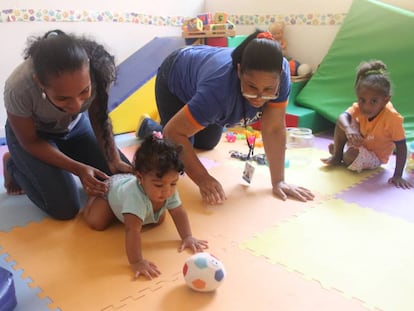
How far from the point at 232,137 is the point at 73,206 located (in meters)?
1.33

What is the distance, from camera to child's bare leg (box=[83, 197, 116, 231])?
4.58 feet

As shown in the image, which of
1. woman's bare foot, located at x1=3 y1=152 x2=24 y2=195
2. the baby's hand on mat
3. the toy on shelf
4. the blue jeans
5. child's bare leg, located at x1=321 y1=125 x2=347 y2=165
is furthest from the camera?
the toy on shelf

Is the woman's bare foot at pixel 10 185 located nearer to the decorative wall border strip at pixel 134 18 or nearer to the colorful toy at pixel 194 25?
the decorative wall border strip at pixel 134 18

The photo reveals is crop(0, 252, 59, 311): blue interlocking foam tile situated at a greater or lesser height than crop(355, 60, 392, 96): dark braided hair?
lesser

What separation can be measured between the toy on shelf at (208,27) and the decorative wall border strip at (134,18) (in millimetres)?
432

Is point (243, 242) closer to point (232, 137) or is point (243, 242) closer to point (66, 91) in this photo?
point (66, 91)

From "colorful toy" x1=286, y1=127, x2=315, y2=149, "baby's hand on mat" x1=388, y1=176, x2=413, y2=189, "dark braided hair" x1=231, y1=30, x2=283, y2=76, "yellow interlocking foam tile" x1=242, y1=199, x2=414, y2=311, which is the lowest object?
"colorful toy" x1=286, y1=127, x2=315, y2=149

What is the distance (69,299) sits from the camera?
3.41 ft

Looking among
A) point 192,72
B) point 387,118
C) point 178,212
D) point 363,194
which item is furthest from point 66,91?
point 387,118

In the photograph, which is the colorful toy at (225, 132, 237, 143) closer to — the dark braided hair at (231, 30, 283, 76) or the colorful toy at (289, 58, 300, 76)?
the colorful toy at (289, 58, 300, 76)

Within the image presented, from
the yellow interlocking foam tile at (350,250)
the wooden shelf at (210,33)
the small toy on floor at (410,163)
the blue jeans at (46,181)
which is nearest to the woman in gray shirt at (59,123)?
the blue jeans at (46,181)

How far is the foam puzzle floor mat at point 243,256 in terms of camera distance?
104cm

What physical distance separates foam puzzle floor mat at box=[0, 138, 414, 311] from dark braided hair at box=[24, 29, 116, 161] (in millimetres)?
553

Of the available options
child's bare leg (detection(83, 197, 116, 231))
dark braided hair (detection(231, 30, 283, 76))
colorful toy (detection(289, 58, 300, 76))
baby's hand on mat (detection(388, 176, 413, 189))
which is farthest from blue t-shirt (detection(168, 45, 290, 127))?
colorful toy (detection(289, 58, 300, 76))
